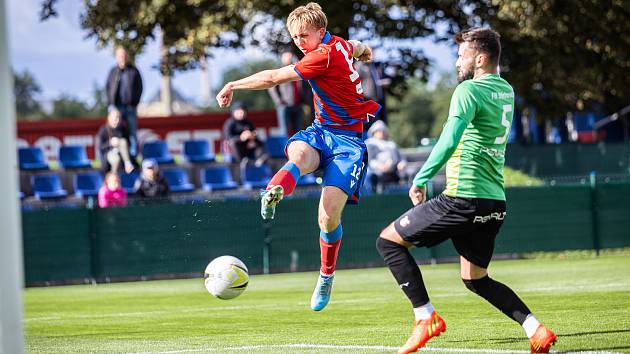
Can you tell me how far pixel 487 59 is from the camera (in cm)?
665

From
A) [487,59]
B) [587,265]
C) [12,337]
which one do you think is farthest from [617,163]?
[12,337]

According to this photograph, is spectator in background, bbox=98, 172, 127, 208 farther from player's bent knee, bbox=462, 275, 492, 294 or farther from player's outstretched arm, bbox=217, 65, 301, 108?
player's bent knee, bbox=462, 275, 492, 294

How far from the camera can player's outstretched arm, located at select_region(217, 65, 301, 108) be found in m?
7.96

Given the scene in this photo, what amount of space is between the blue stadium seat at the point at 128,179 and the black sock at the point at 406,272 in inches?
627

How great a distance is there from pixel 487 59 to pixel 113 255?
13.8 meters

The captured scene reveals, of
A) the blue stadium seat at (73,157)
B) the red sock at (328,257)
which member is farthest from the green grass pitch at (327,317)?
the blue stadium seat at (73,157)

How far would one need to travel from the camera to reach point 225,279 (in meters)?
8.55

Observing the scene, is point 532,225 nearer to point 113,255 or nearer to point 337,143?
point 113,255

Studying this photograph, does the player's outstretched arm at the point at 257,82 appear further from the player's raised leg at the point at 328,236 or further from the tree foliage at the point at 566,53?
the tree foliage at the point at 566,53

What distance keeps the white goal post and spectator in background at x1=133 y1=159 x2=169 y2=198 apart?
16158 mm

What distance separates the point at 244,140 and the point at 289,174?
14.7 meters

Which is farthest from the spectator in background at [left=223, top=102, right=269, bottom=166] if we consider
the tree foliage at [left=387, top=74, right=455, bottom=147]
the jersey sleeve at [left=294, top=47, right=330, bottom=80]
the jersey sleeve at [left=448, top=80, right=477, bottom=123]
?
A: the tree foliage at [left=387, top=74, right=455, bottom=147]

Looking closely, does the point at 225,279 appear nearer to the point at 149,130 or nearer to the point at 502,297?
the point at 502,297

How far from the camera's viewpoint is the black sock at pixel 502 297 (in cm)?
679
